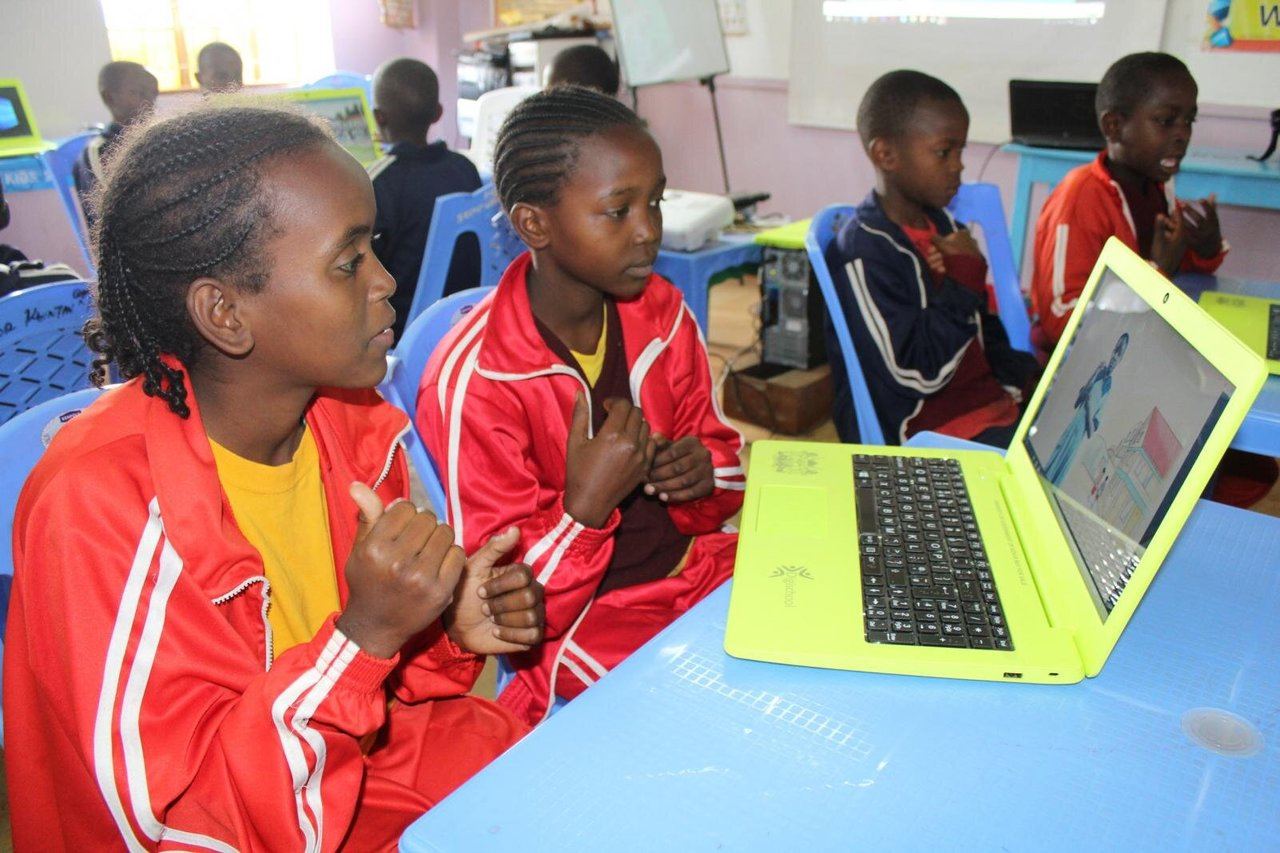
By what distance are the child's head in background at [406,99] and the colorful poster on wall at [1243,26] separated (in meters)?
2.94

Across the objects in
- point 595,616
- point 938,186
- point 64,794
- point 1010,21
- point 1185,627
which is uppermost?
point 1010,21

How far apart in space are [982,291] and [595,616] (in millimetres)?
1183

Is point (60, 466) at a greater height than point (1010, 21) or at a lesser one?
lesser

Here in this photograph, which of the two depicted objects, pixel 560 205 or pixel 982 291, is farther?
pixel 982 291

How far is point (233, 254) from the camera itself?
84cm

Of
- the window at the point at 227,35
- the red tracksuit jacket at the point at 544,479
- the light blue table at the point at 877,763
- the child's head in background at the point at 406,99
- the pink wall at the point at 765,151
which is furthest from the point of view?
the window at the point at 227,35

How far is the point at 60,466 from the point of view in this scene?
30.2 inches

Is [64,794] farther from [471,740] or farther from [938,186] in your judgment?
[938,186]

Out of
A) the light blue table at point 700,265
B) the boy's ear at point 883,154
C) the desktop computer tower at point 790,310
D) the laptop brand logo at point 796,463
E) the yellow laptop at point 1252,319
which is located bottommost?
the desktop computer tower at point 790,310

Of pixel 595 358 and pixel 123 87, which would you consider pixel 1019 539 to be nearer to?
pixel 595 358

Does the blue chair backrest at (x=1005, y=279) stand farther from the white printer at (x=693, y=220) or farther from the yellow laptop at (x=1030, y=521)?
the yellow laptop at (x=1030, y=521)

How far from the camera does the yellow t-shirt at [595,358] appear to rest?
137 centimetres

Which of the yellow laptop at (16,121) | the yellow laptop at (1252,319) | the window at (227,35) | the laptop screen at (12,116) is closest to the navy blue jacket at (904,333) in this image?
the yellow laptop at (1252,319)

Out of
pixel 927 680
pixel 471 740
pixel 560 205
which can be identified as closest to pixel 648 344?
pixel 560 205
